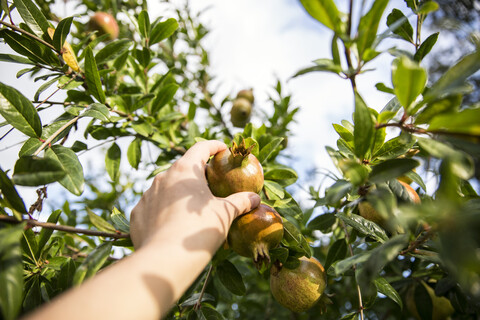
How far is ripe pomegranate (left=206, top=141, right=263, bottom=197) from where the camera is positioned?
3.29ft

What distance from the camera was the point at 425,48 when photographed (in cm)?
112

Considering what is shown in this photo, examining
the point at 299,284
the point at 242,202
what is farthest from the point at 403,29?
the point at 299,284

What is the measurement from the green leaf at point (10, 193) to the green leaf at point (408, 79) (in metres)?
0.92

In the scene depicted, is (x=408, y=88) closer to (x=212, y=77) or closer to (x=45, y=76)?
(x=45, y=76)

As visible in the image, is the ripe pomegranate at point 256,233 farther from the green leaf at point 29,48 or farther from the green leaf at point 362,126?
the green leaf at point 29,48

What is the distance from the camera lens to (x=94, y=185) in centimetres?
278

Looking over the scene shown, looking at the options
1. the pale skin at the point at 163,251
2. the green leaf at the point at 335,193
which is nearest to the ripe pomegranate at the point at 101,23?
the pale skin at the point at 163,251

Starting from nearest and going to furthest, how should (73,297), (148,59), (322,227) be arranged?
(73,297) < (322,227) < (148,59)

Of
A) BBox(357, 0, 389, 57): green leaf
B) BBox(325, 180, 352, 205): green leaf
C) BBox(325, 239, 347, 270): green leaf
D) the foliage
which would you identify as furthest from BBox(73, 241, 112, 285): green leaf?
BBox(325, 239, 347, 270): green leaf

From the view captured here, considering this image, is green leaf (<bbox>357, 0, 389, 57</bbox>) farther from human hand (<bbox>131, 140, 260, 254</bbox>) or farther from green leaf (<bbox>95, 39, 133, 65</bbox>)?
green leaf (<bbox>95, 39, 133, 65</bbox>)

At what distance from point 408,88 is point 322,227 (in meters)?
0.88

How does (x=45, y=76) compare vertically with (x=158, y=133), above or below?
above

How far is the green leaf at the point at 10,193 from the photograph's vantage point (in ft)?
2.54

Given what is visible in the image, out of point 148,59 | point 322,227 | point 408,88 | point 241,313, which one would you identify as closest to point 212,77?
point 148,59
